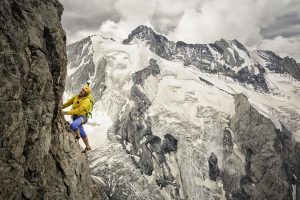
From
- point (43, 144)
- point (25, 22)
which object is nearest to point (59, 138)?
point (43, 144)

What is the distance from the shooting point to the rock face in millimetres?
22109

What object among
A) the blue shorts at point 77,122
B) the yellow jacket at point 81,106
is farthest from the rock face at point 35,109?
the yellow jacket at point 81,106

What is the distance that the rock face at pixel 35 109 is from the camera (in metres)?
22.1

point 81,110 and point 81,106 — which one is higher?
point 81,106

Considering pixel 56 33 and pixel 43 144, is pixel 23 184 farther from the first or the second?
pixel 56 33

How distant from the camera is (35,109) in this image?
25.1 metres

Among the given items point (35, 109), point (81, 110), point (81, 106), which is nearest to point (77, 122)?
point (81, 110)

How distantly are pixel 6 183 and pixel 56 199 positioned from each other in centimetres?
600

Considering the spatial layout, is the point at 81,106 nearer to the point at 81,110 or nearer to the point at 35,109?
the point at 81,110

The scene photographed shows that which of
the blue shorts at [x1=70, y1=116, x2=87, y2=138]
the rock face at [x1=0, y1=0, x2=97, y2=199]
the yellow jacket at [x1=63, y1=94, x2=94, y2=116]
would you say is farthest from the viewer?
A: the yellow jacket at [x1=63, y1=94, x2=94, y2=116]

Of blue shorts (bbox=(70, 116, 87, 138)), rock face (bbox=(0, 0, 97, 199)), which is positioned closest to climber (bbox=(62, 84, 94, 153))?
blue shorts (bbox=(70, 116, 87, 138))

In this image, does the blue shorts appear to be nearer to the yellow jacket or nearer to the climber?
the climber

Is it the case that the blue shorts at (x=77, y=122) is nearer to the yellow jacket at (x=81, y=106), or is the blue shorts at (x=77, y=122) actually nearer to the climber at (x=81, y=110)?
the climber at (x=81, y=110)

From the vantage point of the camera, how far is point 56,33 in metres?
29.8
